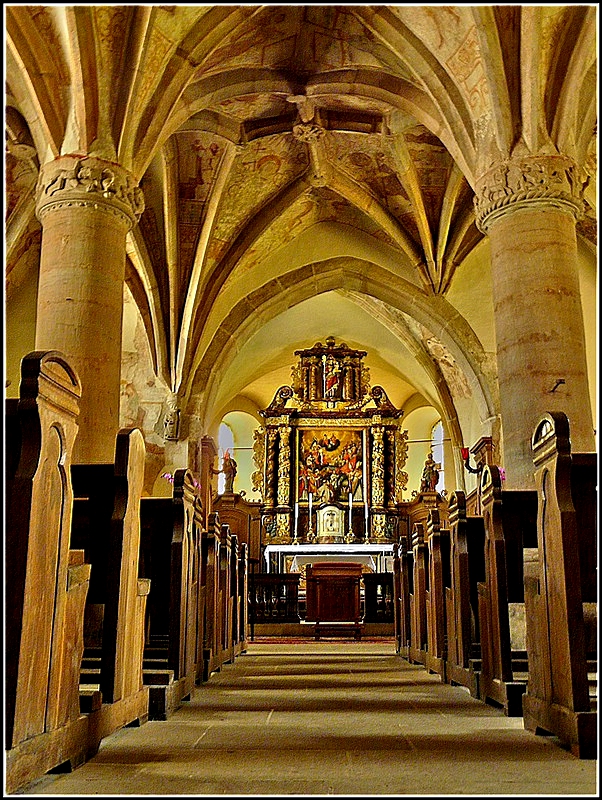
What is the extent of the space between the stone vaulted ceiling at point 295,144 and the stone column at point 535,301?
565 mm

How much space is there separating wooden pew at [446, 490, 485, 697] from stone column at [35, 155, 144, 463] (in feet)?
14.5

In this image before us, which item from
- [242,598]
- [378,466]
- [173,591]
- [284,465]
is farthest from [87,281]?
[378,466]

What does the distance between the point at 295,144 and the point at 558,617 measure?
43.8 feet

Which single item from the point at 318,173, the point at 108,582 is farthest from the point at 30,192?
the point at 108,582

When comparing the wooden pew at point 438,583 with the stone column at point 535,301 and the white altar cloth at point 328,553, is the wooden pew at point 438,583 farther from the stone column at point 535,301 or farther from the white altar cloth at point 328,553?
the white altar cloth at point 328,553

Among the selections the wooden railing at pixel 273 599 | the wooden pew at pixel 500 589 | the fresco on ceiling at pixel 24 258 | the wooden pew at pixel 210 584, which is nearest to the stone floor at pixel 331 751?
the wooden pew at pixel 500 589

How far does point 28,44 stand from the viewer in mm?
9930

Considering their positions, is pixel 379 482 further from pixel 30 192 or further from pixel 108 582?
pixel 108 582

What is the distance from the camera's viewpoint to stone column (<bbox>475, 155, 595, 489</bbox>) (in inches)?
369

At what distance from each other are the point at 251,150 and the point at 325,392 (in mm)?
9154

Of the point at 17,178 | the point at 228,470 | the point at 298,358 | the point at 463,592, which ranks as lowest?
the point at 463,592

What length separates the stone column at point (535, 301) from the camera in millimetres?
9367

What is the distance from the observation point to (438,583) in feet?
23.6

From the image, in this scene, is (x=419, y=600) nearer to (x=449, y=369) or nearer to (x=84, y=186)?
(x=84, y=186)
